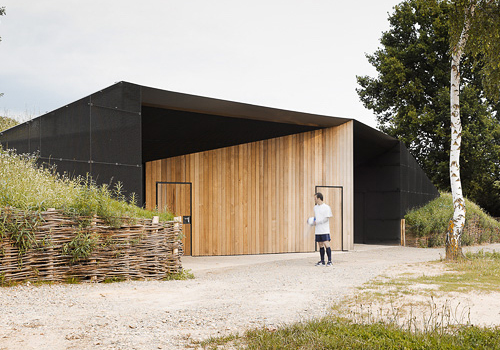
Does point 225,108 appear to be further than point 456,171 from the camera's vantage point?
Yes

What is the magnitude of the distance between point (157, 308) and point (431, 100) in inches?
1017

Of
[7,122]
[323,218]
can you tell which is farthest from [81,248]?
[7,122]

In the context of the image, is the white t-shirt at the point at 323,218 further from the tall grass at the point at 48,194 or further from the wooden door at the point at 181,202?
the wooden door at the point at 181,202

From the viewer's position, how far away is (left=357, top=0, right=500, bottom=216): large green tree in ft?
86.0

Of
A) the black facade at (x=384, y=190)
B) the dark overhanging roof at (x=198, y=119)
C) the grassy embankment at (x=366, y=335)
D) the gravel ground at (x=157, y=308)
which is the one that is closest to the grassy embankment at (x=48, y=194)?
the gravel ground at (x=157, y=308)

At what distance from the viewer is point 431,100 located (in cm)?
2802

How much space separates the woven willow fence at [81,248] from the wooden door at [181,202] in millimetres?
4962

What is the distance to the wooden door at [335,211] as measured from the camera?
15.8 meters

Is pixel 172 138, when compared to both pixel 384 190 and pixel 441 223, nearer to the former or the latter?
pixel 384 190

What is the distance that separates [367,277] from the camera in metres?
8.72

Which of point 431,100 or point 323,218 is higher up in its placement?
point 431,100

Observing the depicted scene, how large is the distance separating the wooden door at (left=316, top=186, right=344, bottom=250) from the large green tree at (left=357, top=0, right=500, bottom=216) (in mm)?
12877

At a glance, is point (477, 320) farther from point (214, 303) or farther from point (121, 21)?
point (121, 21)

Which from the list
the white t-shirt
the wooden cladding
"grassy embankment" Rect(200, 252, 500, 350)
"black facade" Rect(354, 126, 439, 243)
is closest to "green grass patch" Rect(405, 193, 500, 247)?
"black facade" Rect(354, 126, 439, 243)
